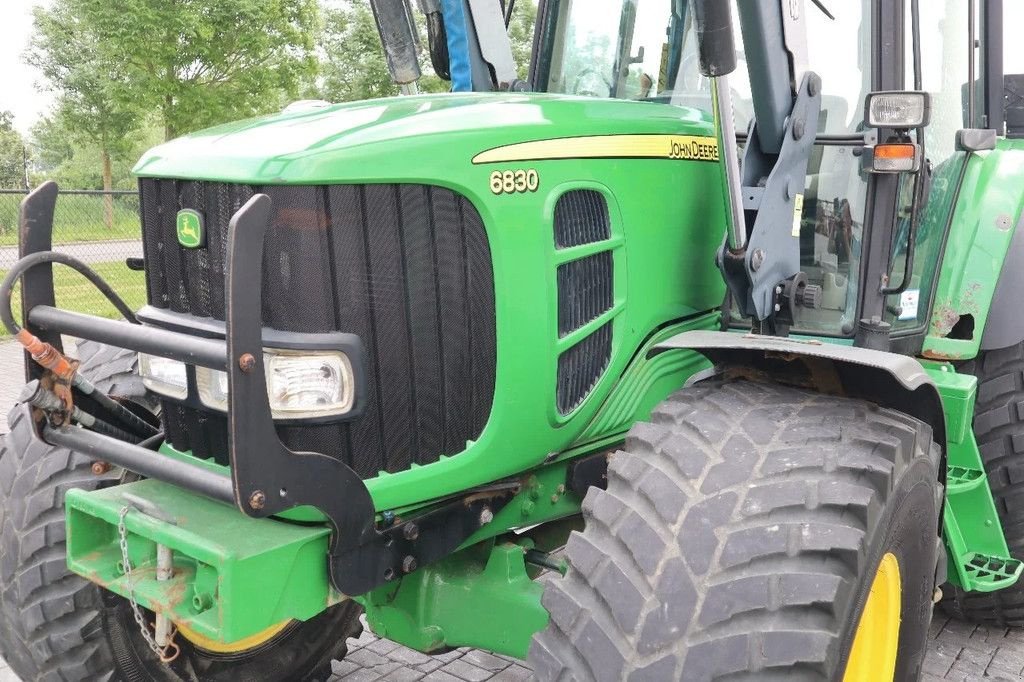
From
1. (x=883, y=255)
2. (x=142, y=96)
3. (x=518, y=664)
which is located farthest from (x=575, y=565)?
(x=142, y=96)

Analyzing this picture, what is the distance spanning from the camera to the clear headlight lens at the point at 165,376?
8.12 feet

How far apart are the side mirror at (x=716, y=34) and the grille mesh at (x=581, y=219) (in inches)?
18.1

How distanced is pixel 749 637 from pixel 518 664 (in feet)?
6.75

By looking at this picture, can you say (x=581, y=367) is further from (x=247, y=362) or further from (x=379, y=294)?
(x=247, y=362)

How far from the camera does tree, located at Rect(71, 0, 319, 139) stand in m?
14.3

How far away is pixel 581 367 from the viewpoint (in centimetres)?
271

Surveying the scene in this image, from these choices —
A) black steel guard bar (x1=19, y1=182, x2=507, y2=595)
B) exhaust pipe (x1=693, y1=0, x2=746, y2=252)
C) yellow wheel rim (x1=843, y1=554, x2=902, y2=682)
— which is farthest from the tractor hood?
yellow wheel rim (x1=843, y1=554, x2=902, y2=682)

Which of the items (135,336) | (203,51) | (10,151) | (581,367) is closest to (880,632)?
(581,367)

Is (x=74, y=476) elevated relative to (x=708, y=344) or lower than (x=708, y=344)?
lower

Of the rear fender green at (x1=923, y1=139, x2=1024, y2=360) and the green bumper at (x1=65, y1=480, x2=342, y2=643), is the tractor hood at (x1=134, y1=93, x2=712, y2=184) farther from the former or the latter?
the rear fender green at (x1=923, y1=139, x2=1024, y2=360)

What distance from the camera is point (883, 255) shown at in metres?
3.00

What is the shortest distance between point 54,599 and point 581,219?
1876mm

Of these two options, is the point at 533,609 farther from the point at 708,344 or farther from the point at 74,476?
the point at 74,476

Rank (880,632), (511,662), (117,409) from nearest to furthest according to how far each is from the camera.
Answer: (880,632) < (117,409) < (511,662)
